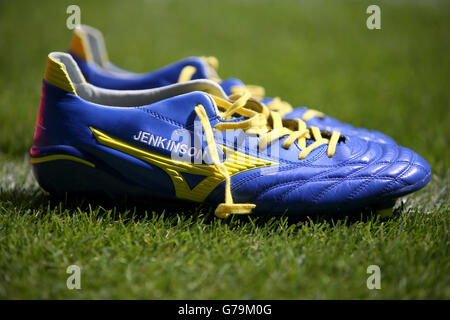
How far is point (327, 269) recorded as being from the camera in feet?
4.55

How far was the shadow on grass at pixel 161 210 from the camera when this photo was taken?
1711 mm

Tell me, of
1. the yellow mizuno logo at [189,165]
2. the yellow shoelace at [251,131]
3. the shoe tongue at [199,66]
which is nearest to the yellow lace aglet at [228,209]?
the yellow shoelace at [251,131]

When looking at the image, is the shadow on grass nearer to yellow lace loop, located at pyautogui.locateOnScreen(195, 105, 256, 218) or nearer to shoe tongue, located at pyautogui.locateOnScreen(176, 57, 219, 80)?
yellow lace loop, located at pyautogui.locateOnScreen(195, 105, 256, 218)

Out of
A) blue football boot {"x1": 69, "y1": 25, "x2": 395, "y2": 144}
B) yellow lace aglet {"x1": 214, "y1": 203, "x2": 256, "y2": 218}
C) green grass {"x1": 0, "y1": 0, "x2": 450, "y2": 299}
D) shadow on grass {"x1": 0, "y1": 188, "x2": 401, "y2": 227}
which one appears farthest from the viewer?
blue football boot {"x1": 69, "y1": 25, "x2": 395, "y2": 144}

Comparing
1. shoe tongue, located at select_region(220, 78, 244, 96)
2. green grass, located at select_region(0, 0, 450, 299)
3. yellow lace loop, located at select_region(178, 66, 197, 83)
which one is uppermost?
yellow lace loop, located at select_region(178, 66, 197, 83)

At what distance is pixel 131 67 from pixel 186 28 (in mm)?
3192

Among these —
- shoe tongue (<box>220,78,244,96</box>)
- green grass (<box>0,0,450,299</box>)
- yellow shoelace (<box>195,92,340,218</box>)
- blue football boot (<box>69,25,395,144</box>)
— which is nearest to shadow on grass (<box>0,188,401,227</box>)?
green grass (<box>0,0,450,299</box>)

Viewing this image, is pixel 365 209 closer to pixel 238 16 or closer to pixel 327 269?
pixel 327 269

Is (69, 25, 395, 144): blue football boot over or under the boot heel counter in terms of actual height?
over

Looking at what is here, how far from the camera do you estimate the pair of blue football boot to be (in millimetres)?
1630

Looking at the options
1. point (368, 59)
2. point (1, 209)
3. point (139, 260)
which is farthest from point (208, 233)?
point (368, 59)

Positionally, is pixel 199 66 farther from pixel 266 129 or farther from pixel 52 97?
pixel 52 97

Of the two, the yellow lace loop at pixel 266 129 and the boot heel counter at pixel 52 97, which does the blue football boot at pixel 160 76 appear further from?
the boot heel counter at pixel 52 97
